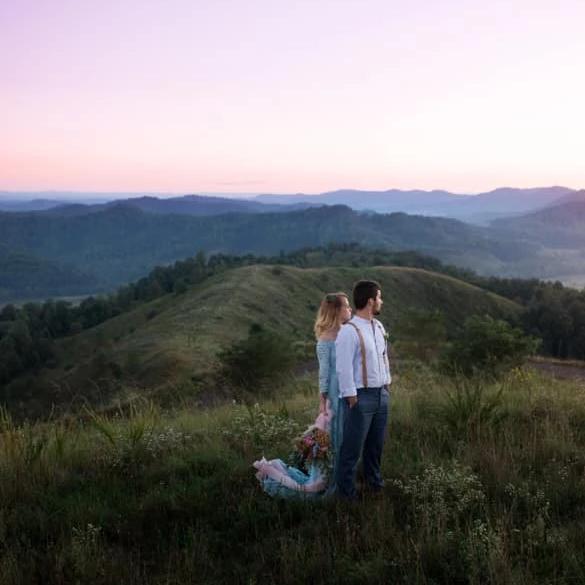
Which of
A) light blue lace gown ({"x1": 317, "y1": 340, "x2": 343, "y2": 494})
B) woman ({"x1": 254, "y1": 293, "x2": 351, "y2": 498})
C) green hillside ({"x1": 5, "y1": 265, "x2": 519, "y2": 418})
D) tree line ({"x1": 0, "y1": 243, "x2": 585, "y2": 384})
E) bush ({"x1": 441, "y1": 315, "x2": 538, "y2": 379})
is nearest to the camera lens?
woman ({"x1": 254, "y1": 293, "x2": 351, "y2": 498})

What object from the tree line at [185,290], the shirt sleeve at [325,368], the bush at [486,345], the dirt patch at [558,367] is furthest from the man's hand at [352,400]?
the tree line at [185,290]

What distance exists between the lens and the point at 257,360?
73.0ft

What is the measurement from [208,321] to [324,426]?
3888 cm

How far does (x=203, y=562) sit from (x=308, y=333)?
4838 cm

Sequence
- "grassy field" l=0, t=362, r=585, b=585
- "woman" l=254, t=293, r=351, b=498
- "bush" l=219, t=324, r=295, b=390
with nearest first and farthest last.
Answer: "grassy field" l=0, t=362, r=585, b=585, "woman" l=254, t=293, r=351, b=498, "bush" l=219, t=324, r=295, b=390

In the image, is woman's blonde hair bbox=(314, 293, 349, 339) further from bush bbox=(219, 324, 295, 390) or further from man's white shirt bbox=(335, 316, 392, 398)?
bush bbox=(219, 324, 295, 390)

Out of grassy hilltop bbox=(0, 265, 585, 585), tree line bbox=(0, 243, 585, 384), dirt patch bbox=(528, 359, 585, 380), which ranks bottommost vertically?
tree line bbox=(0, 243, 585, 384)

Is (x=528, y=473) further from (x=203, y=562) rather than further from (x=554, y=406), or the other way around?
(x=203, y=562)

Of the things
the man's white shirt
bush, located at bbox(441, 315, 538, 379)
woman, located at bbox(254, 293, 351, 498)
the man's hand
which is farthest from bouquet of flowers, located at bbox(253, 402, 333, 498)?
bush, located at bbox(441, 315, 538, 379)

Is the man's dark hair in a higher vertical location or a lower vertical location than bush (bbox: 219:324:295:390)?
higher

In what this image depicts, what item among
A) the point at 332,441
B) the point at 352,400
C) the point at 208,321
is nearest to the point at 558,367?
the point at 332,441

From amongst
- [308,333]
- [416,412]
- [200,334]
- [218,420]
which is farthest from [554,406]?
[308,333]

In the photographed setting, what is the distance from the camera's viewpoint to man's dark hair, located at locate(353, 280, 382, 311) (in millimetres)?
4492

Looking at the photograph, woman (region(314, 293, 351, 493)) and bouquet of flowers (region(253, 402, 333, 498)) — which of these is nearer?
bouquet of flowers (region(253, 402, 333, 498))
